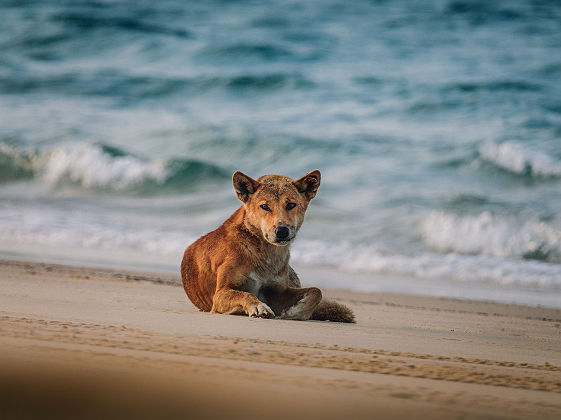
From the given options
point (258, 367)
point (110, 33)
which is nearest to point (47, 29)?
point (110, 33)

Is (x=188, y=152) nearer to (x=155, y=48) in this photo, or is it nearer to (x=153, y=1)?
(x=155, y=48)

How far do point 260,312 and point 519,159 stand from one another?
1487cm

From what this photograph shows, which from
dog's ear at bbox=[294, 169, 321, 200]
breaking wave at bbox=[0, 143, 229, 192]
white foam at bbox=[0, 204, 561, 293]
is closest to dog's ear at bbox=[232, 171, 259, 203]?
dog's ear at bbox=[294, 169, 321, 200]

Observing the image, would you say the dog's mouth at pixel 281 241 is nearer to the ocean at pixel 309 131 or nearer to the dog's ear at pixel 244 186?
the dog's ear at pixel 244 186

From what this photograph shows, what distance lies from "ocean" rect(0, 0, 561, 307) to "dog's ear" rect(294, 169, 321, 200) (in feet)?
13.6

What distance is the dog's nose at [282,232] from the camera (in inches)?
228

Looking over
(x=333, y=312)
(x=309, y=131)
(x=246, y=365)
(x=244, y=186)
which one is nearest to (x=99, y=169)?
(x=309, y=131)

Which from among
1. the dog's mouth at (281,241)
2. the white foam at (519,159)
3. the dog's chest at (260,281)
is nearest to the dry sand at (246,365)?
the dog's chest at (260,281)

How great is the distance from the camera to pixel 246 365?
3365mm

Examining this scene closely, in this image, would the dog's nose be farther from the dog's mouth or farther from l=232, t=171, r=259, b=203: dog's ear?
l=232, t=171, r=259, b=203: dog's ear

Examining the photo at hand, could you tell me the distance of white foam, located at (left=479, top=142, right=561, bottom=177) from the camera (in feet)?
60.6

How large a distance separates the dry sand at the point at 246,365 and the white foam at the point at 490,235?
787 centimetres

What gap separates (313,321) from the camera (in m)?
5.91

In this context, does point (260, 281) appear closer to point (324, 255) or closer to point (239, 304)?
point (239, 304)
